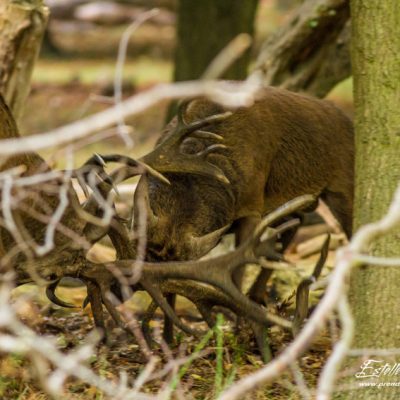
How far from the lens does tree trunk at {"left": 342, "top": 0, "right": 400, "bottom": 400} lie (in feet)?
16.6

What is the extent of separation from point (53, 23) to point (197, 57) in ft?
46.6

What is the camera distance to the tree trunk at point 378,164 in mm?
5062

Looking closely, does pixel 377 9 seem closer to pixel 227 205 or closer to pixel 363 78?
pixel 363 78

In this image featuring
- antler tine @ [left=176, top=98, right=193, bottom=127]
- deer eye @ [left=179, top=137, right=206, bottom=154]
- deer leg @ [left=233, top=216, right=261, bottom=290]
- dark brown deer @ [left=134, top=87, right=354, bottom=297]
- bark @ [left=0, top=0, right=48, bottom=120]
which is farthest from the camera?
bark @ [left=0, top=0, right=48, bottom=120]

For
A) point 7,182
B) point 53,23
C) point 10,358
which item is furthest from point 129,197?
point 53,23

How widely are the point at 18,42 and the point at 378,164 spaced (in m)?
3.53

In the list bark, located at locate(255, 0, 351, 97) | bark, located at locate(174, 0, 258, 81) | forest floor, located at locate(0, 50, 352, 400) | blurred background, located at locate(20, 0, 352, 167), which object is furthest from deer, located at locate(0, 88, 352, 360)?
blurred background, located at locate(20, 0, 352, 167)

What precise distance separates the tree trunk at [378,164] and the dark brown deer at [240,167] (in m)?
1.13

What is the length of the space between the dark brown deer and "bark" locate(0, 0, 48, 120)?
1.59 meters

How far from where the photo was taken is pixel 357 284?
5152 millimetres

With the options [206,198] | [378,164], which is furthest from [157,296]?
[378,164]

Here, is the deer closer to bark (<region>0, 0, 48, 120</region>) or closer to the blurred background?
bark (<region>0, 0, 48, 120</region>)

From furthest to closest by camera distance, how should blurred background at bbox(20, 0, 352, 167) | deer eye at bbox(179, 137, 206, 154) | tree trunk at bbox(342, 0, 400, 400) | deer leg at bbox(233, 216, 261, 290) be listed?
blurred background at bbox(20, 0, 352, 167), deer leg at bbox(233, 216, 261, 290), deer eye at bbox(179, 137, 206, 154), tree trunk at bbox(342, 0, 400, 400)

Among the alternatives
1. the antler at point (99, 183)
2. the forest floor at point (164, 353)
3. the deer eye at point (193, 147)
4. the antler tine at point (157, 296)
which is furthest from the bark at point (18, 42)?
the antler tine at point (157, 296)
